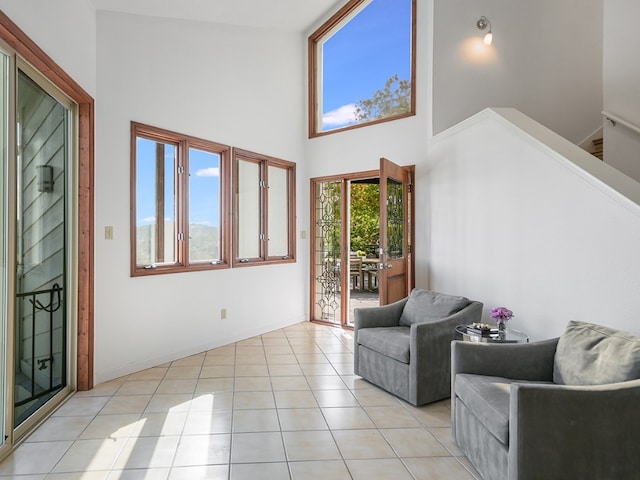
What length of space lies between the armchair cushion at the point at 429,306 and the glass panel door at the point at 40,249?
287 centimetres

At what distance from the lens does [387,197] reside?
3969 millimetres

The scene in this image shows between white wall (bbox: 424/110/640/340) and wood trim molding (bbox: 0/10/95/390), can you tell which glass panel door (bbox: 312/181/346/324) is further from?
wood trim molding (bbox: 0/10/95/390)

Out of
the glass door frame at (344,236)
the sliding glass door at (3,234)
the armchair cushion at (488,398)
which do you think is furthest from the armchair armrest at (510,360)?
the sliding glass door at (3,234)

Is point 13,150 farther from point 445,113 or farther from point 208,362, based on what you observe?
point 445,113

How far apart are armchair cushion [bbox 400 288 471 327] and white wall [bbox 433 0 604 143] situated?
1904mm

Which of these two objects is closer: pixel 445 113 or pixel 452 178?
pixel 452 178

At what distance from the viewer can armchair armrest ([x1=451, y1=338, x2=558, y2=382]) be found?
2350mm

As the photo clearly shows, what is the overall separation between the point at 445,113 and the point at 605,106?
1558 mm

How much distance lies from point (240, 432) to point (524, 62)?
4.70 m

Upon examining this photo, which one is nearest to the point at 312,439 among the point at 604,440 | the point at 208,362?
the point at 604,440

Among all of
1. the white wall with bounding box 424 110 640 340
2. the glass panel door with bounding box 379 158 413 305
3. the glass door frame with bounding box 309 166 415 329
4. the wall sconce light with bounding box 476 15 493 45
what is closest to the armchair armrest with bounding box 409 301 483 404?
the white wall with bounding box 424 110 640 340

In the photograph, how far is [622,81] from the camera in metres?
3.99

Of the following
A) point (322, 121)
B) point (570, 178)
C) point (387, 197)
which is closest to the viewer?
point (570, 178)

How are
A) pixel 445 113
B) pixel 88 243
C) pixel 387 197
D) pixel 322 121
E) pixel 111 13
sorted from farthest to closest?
pixel 322 121, pixel 445 113, pixel 387 197, pixel 111 13, pixel 88 243
